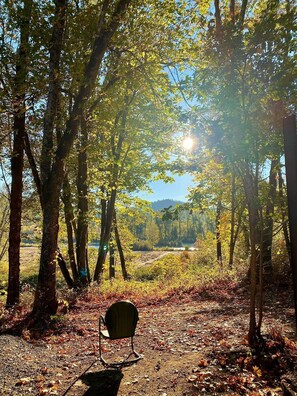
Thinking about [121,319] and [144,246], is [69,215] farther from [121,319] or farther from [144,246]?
[144,246]

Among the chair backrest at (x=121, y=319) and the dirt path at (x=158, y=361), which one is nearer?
the dirt path at (x=158, y=361)

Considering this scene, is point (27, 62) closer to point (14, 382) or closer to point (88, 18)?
point (88, 18)

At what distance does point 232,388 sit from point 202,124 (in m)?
4.02

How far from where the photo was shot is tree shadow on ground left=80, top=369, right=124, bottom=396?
4.27 metres

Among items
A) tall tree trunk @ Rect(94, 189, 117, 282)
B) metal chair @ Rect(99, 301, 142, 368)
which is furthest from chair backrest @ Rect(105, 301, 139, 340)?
tall tree trunk @ Rect(94, 189, 117, 282)

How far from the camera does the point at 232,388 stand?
4094mm

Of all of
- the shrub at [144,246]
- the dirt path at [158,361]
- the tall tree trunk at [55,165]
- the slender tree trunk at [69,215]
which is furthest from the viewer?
the shrub at [144,246]

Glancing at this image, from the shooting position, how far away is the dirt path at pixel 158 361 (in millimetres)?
4262

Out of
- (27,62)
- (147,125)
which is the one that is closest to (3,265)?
(147,125)

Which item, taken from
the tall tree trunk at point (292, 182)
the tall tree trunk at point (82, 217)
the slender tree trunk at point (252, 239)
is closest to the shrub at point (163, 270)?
the tall tree trunk at point (82, 217)

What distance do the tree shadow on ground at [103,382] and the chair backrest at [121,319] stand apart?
0.56 metres

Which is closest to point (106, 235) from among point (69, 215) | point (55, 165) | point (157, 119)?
point (69, 215)

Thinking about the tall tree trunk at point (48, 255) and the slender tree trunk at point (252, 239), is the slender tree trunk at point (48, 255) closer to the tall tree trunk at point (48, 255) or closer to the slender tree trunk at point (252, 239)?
the tall tree trunk at point (48, 255)

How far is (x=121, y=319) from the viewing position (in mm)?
5379
